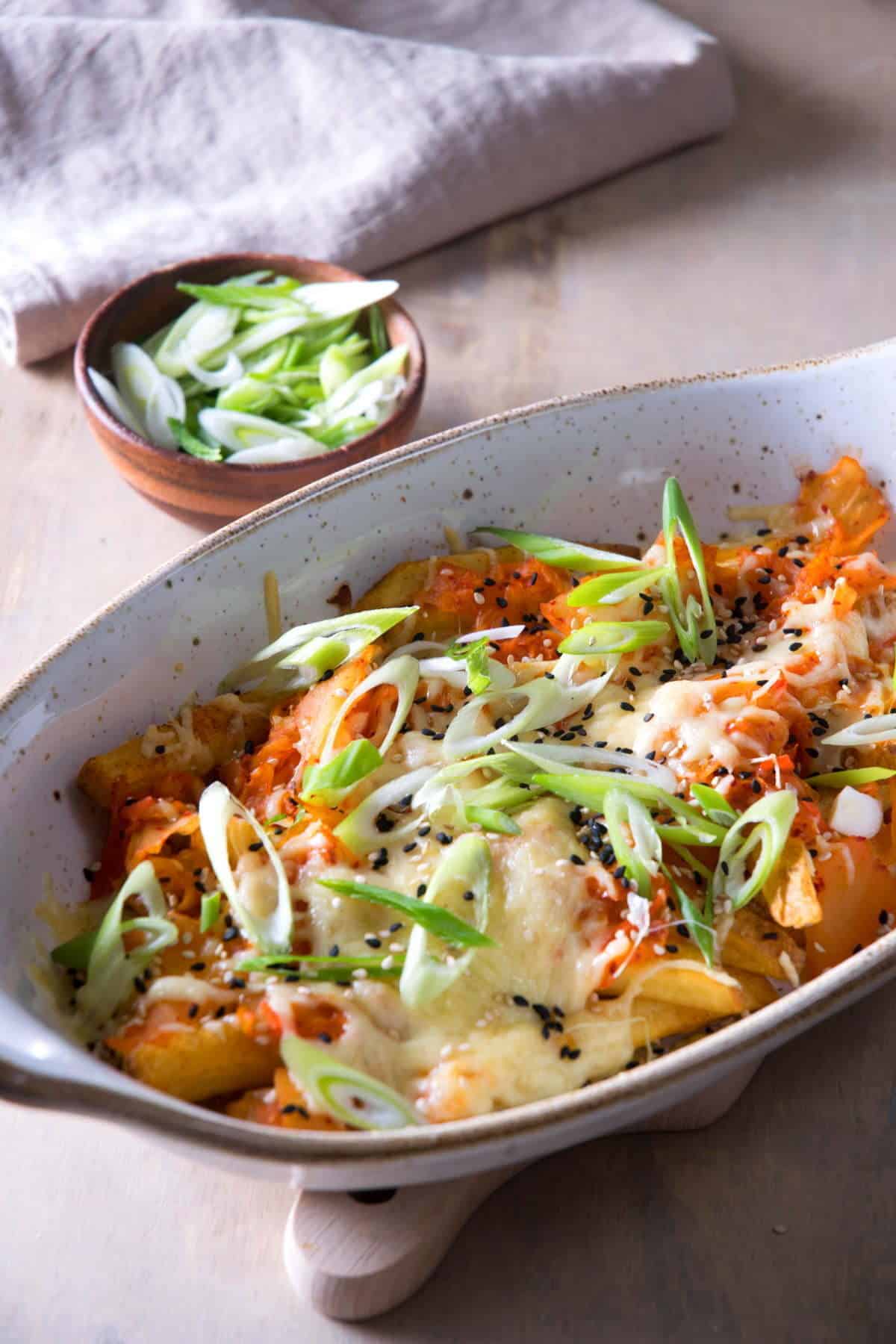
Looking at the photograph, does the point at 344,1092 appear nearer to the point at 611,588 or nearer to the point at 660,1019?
the point at 660,1019

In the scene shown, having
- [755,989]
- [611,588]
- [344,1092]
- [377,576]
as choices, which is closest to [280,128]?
[377,576]

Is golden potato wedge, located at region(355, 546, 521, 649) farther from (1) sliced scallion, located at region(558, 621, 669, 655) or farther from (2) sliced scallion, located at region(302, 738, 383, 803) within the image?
(2) sliced scallion, located at region(302, 738, 383, 803)

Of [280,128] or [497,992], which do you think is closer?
[497,992]

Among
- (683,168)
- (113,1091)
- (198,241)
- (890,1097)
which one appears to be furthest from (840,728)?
(683,168)

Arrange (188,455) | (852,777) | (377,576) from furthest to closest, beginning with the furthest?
1. (188,455)
2. (377,576)
3. (852,777)

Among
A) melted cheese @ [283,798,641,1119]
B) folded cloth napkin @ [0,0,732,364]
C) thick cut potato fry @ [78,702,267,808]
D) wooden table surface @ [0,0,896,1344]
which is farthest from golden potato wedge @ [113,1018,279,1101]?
folded cloth napkin @ [0,0,732,364]

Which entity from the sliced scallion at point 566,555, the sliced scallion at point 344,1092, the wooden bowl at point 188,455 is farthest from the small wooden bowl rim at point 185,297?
the sliced scallion at point 344,1092
